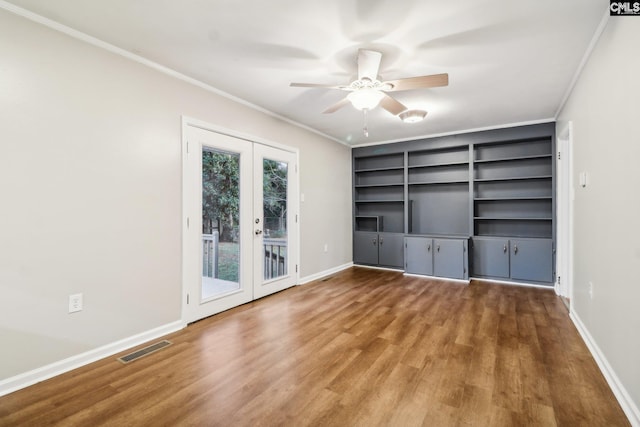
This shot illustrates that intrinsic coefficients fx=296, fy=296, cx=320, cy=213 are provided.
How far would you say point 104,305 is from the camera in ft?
7.68

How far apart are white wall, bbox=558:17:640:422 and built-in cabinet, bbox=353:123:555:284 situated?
1.86m

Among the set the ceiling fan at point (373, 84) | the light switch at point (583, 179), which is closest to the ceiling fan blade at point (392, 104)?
the ceiling fan at point (373, 84)

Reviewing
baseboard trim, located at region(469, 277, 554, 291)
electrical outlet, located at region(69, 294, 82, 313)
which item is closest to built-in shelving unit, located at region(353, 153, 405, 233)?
baseboard trim, located at region(469, 277, 554, 291)

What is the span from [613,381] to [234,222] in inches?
136

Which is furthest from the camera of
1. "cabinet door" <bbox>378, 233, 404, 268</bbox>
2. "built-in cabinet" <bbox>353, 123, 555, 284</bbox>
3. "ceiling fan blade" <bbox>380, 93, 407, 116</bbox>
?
"cabinet door" <bbox>378, 233, 404, 268</bbox>

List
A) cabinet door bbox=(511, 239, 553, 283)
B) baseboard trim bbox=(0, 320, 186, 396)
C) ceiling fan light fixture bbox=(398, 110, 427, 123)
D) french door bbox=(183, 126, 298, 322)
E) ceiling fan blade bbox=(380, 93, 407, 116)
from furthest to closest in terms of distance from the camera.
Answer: cabinet door bbox=(511, 239, 553, 283) → ceiling fan light fixture bbox=(398, 110, 427, 123) → french door bbox=(183, 126, 298, 322) → ceiling fan blade bbox=(380, 93, 407, 116) → baseboard trim bbox=(0, 320, 186, 396)

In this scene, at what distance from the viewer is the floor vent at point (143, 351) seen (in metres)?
2.30

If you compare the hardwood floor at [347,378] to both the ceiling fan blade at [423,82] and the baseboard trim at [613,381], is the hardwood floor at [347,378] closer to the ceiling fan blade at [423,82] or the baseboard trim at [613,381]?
the baseboard trim at [613,381]

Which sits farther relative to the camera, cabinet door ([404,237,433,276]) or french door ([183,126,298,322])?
cabinet door ([404,237,433,276])

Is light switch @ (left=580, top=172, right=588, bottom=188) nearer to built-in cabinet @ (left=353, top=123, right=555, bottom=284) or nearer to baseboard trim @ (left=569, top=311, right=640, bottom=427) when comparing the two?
baseboard trim @ (left=569, top=311, right=640, bottom=427)

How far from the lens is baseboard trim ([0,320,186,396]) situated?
1893 millimetres

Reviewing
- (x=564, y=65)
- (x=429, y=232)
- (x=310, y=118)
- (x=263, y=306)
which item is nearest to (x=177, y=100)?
(x=310, y=118)

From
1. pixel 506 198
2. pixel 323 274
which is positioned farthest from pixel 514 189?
pixel 323 274

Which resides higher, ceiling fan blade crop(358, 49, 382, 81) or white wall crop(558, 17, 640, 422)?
ceiling fan blade crop(358, 49, 382, 81)
